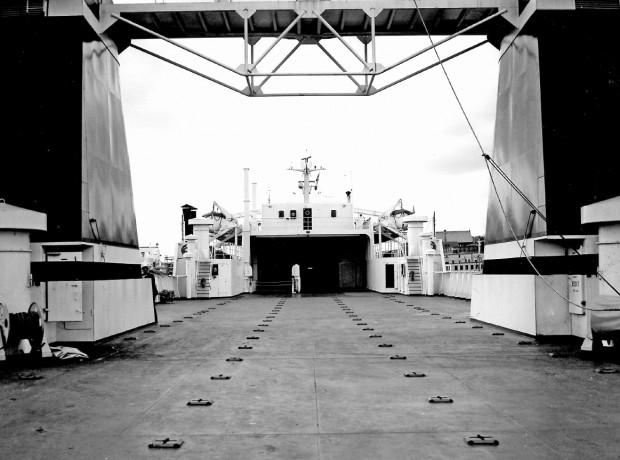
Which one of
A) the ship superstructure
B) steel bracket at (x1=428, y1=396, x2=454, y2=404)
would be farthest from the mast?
steel bracket at (x1=428, y1=396, x2=454, y2=404)

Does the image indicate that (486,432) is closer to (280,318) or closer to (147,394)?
(147,394)

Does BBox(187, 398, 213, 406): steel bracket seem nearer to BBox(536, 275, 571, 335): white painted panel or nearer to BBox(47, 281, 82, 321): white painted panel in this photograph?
BBox(47, 281, 82, 321): white painted panel

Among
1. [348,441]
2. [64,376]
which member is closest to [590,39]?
[348,441]

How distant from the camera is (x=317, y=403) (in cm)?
511

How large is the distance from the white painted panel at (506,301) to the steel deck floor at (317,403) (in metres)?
0.84

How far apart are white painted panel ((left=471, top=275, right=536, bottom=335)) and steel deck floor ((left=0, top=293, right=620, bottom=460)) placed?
0.84 metres

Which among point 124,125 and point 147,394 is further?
point 124,125

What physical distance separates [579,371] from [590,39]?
5.78 metres

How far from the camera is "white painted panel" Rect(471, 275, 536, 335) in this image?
9.53 metres

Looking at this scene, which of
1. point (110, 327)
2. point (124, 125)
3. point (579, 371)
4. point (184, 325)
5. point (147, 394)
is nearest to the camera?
point (147, 394)

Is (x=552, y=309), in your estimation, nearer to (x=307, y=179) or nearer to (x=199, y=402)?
(x=199, y=402)

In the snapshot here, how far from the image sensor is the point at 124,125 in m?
11.7

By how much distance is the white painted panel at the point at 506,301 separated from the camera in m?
9.53

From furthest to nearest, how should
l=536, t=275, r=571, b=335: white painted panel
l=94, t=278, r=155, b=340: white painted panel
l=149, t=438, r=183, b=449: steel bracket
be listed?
l=94, t=278, r=155, b=340: white painted panel → l=536, t=275, r=571, b=335: white painted panel → l=149, t=438, r=183, b=449: steel bracket
